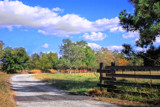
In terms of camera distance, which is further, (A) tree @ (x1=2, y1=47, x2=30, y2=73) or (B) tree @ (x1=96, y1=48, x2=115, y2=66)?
(B) tree @ (x1=96, y1=48, x2=115, y2=66)

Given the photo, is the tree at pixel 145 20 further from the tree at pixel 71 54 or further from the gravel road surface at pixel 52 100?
the tree at pixel 71 54

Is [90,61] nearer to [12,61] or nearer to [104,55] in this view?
[104,55]

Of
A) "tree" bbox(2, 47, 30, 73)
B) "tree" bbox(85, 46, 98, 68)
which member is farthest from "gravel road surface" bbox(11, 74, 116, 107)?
"tree" bbox(85, 46, 98, 68)

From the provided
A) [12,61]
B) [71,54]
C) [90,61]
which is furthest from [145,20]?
[90,61]

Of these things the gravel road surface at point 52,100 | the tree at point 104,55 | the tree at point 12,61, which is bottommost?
the gravel road surface at point 52,100

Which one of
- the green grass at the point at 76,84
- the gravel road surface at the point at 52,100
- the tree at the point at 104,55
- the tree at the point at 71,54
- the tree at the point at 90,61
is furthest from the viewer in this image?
the tree at the point at 104,55

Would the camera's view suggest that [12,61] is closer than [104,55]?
Yes

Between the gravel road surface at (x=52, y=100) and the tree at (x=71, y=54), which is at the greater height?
the tree at (x=71, y=54)

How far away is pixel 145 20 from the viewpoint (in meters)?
8.80

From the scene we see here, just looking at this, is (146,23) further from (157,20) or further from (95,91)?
(95,91)

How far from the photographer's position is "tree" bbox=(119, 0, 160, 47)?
310 inches

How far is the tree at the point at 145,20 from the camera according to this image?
25.8 feet

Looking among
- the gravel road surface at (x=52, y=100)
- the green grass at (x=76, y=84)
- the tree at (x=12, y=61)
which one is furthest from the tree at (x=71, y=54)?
the gravel road surface at (x=52, y=100)

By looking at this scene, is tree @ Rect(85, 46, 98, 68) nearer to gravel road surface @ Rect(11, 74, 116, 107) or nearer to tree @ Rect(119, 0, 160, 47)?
gravel road surface @ Rect(11, 74, 116, 107)
